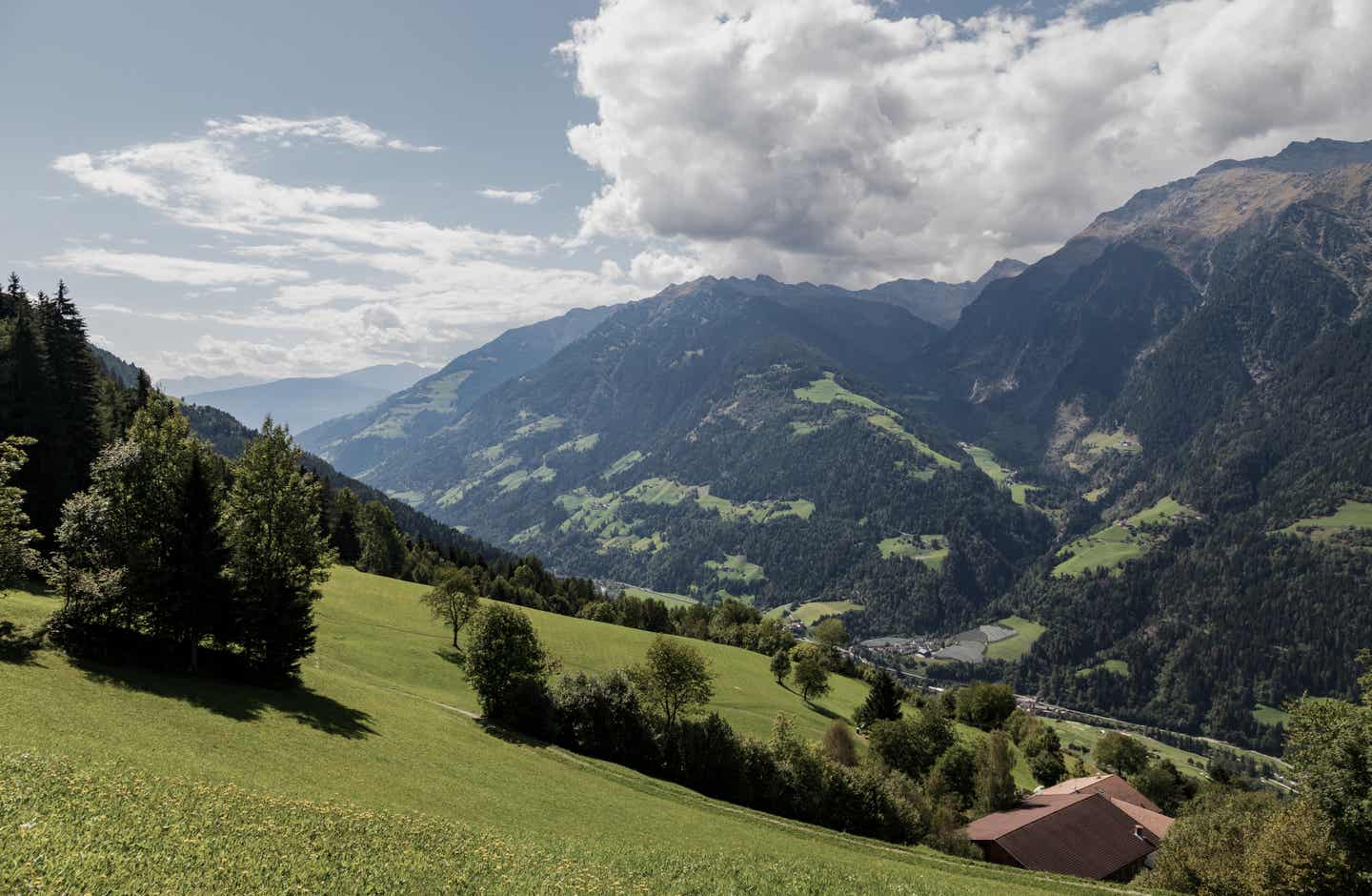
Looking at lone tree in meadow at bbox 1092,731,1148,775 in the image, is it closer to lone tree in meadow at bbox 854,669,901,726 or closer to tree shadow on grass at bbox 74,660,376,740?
lone tree in meadow at bbox 854,669,901,726

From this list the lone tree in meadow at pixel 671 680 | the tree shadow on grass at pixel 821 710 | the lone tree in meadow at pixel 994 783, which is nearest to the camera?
the lone tree in meadow at pixel 671 680

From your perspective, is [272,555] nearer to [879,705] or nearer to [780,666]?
[879,705]

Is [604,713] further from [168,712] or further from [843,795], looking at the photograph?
[168,712]

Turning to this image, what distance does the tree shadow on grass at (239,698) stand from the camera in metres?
35.6

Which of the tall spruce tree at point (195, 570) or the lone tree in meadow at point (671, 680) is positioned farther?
the lone tree in meadow at point (671, 680)

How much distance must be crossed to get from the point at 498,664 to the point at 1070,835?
5677cm

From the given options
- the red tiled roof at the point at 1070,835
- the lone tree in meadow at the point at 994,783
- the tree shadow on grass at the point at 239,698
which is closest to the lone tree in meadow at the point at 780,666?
the lone tree in meadow at the point at 994,783

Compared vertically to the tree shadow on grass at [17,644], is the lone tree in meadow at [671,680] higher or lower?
lower

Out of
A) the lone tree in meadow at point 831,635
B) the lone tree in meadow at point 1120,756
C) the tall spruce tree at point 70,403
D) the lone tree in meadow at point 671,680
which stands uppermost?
the tall spruce tree at point 70,403

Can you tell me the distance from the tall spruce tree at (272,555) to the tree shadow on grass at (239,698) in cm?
276

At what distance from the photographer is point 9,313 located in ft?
305

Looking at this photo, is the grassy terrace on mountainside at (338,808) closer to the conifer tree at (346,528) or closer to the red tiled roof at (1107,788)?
the red tiled roof at (1107,788)

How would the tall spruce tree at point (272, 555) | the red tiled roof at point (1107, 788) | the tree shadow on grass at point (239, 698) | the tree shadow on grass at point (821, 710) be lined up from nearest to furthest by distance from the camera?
1. the tree shadow on grass at point (239, 698)
2. the tall spruce tree at point (272, 555)
3. the red tiled roof at point (1107, 788)
4. the tree shadow on grass at point (821, 710)

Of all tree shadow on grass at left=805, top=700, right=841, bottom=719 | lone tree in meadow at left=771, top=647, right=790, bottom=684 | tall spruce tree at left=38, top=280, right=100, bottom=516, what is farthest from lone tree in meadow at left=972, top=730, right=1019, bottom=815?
tall spruce tree at left=38, top=280, right=100, bottom=516
